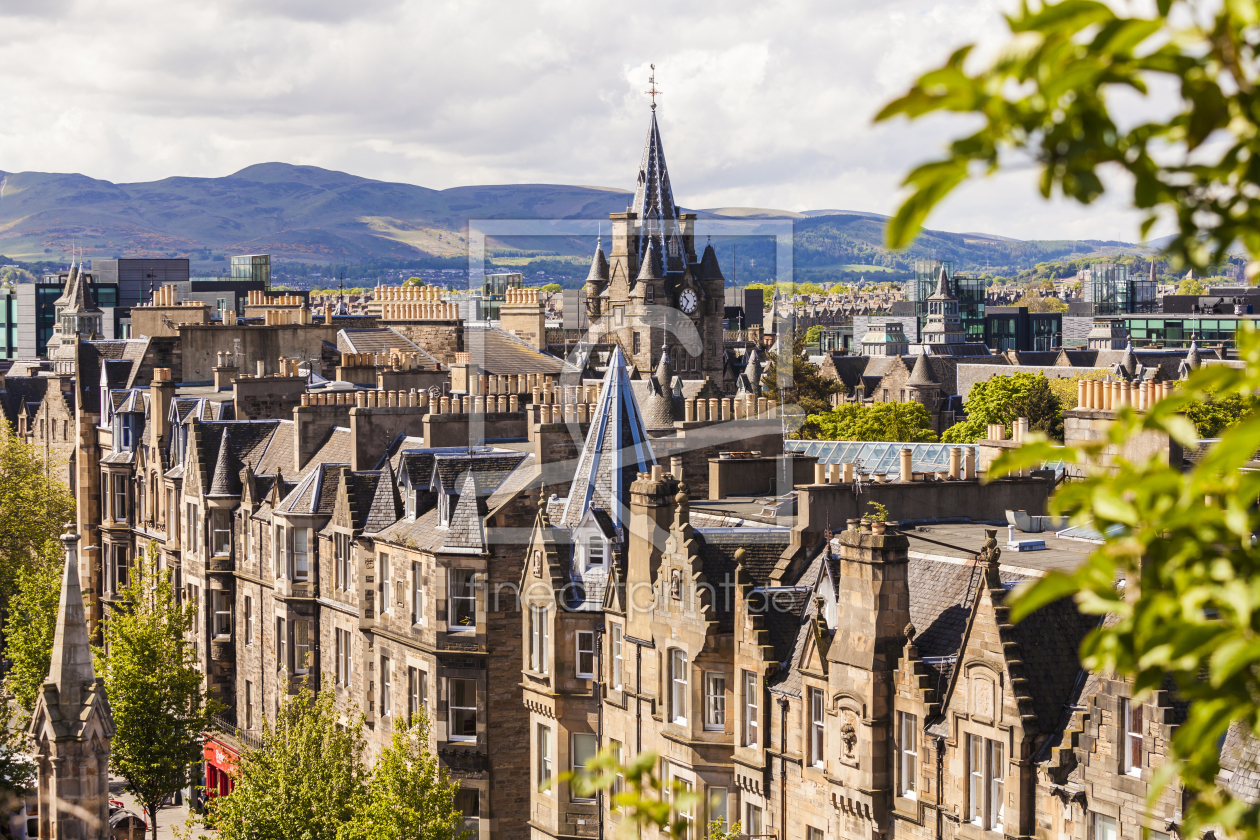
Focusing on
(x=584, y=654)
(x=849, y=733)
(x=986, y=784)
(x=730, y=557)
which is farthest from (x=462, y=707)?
(x=986, y=784)

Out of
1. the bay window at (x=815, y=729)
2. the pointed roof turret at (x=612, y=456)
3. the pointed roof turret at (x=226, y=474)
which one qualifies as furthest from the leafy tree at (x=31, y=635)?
the bay window at (x=815, y=729)

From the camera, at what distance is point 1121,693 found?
25.1m

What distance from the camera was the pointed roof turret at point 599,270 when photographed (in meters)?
141

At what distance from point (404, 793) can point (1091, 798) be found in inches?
699

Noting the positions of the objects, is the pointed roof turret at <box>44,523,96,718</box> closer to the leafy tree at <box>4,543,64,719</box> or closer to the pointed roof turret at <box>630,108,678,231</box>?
the leafy tree at <box>4,543,64,719</box>

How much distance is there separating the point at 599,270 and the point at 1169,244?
140153mm

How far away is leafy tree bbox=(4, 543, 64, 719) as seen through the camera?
60281 mm

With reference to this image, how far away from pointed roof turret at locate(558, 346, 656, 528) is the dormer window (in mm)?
844

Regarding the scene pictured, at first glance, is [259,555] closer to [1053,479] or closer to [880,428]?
[1053,479]

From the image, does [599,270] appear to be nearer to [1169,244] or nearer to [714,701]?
[714,701]

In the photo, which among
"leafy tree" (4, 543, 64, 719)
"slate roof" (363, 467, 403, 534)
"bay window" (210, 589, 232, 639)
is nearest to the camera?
"slate roof" (363, 467, 403, 534)

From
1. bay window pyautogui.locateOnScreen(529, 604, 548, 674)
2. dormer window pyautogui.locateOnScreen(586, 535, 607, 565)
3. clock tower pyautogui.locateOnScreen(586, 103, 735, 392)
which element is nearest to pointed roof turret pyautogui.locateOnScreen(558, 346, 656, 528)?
dormer window pyautogui.locateOnScreen(586, 535, 607, 565)

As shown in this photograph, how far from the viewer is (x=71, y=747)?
1444 inches

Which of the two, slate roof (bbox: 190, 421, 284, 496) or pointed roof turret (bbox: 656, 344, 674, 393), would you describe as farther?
pointed roof turret (bbox: 656, 344, 674, 393)
